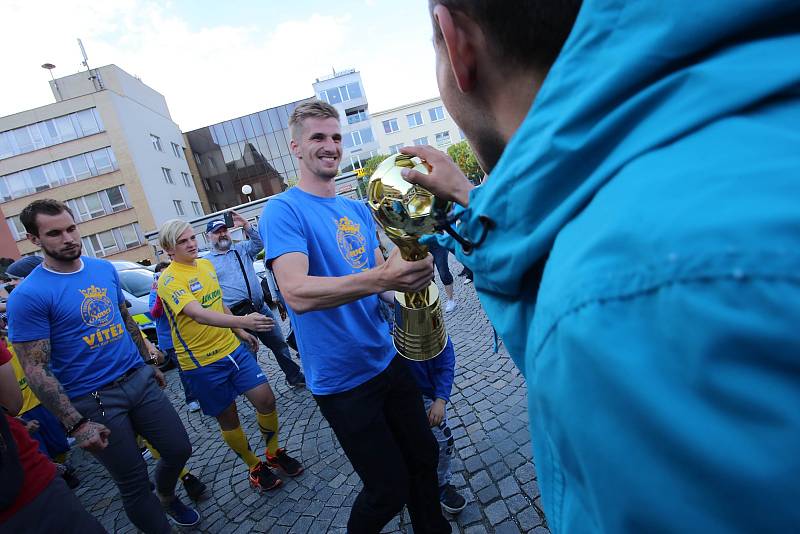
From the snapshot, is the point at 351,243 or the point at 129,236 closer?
the point at 351,243

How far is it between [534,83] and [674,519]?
2.20ft

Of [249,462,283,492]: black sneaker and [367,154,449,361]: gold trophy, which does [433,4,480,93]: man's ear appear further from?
[249,462,283,492]: black sneaker

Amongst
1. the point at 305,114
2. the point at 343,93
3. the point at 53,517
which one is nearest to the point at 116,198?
the point at 343,93

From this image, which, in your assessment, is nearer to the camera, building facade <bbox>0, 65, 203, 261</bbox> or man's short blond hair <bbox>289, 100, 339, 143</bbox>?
man's short blond hair <bbox>289, 100, 339, 143</bbox>

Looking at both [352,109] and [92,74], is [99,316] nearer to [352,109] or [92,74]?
[92,74]

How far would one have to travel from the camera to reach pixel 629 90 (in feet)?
1.67

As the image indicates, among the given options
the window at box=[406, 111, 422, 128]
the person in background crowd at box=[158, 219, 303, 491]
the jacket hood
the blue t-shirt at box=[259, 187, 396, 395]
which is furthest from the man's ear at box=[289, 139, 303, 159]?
the window at box=[406, 111, 422, 128]

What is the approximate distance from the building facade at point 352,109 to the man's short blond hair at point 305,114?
1917 inches

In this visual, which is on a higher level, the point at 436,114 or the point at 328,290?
the point at 436,114

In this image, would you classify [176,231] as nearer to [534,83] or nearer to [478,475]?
[478,475]

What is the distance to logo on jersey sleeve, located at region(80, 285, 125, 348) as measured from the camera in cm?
304

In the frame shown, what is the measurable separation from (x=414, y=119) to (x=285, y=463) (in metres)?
55.2

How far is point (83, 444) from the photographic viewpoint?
2.60 meters

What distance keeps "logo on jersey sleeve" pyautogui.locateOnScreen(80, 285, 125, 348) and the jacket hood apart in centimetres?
347
